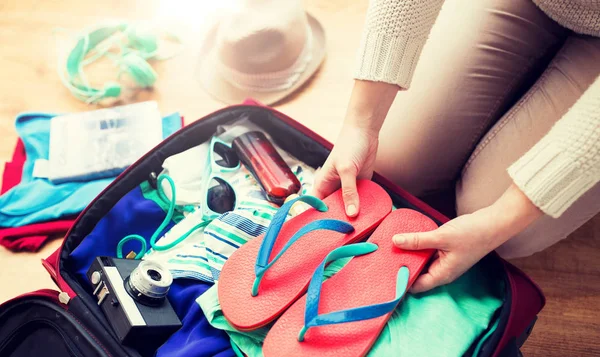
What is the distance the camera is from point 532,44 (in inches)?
29.7

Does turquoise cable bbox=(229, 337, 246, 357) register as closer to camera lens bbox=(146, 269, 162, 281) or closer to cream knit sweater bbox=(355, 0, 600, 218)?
camera lens bbox=(146, 269, 162, 281)

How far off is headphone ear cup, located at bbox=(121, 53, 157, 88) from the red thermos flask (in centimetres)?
42

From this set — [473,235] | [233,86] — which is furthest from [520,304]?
[233,86]

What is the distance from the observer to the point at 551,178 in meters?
0.53

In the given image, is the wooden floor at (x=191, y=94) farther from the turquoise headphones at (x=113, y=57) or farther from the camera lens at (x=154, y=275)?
the camera lens at (x=154, y=275)

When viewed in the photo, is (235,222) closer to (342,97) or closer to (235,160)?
(235,160)

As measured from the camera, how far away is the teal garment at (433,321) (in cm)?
56

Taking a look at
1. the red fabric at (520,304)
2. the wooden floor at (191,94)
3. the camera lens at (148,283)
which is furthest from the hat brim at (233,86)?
the red fabric at (520,304)

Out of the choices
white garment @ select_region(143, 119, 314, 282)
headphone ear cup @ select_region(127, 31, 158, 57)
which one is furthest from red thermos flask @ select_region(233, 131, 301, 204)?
headphone ear cup @ select_region(127, 31, 158, 57)

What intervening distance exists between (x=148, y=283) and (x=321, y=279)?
221 mm

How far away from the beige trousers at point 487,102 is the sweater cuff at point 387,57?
0.13 metres

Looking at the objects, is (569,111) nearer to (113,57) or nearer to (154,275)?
(154,275)

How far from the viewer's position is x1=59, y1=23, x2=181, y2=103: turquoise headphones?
1104 mm

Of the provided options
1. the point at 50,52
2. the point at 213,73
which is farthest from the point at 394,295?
the point at 50,52
